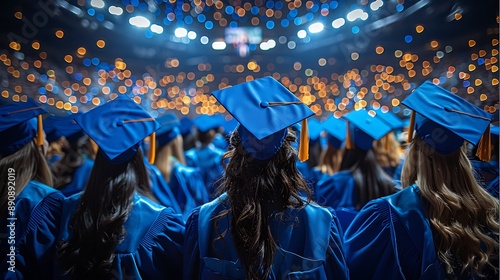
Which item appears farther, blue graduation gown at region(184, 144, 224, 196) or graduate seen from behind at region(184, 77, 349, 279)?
blue graduation gown at region(184, 144, 224, 196)

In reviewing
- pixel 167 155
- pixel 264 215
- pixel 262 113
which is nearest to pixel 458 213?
pixel 264 215

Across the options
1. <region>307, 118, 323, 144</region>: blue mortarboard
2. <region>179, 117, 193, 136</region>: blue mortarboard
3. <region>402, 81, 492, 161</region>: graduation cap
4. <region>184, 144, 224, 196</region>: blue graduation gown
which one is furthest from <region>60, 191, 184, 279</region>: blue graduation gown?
<region>179, 117, 193, 136</region>: blue mortarboard

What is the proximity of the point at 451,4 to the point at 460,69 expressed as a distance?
478 mm

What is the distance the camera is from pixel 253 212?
1.24m

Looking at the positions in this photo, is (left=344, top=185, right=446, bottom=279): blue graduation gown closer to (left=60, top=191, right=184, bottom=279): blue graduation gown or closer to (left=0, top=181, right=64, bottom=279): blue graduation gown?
(left=60, top=191, right=184, bottom=279): blue graduation gown

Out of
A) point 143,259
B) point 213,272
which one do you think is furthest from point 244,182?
point 143,259

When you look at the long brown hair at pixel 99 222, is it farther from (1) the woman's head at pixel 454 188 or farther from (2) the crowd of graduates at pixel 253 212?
(1) the woman's head at pixel 454 188

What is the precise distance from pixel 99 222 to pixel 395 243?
1351 mm

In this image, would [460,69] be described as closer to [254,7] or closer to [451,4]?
[451,4]

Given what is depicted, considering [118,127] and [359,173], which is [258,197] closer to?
[118,127]

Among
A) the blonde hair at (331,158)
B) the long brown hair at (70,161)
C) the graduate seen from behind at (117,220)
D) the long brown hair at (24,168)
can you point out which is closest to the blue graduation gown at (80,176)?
the long brown hair at (70,161)

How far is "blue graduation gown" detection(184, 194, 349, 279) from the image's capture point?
1.26m

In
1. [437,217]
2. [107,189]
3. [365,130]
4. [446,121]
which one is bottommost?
[437,217]

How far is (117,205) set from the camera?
1.53 m
